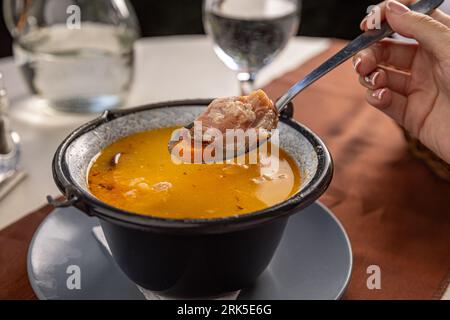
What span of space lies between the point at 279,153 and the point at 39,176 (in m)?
0.53

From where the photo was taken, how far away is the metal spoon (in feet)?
3.59

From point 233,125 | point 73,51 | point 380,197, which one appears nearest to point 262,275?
point 233,125

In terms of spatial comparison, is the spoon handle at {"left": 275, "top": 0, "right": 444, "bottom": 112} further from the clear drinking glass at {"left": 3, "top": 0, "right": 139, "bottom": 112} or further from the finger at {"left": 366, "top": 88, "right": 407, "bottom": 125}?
the clear drinking glass at {"left": 3, "top": 0, "right": 139, "bottom": 112}

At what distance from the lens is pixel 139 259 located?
91 centimetres

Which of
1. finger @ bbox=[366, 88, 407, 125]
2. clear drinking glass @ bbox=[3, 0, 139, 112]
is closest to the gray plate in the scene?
finger @ bbox=[366, 88, 407, 125]

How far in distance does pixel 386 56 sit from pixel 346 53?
1.02 ft

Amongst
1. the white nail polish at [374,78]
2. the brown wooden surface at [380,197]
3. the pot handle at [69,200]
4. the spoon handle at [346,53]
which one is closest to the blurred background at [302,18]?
the brown wooden surface at [380,197]

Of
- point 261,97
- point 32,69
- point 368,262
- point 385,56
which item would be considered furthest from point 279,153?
point 32,69

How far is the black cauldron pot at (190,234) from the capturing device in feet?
2.67

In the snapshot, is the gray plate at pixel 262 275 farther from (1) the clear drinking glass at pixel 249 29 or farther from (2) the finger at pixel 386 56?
(1) the clear drinking glass at pixel 249 29

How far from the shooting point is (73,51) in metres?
1.54

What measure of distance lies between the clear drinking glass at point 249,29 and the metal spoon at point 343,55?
0.39 metres
